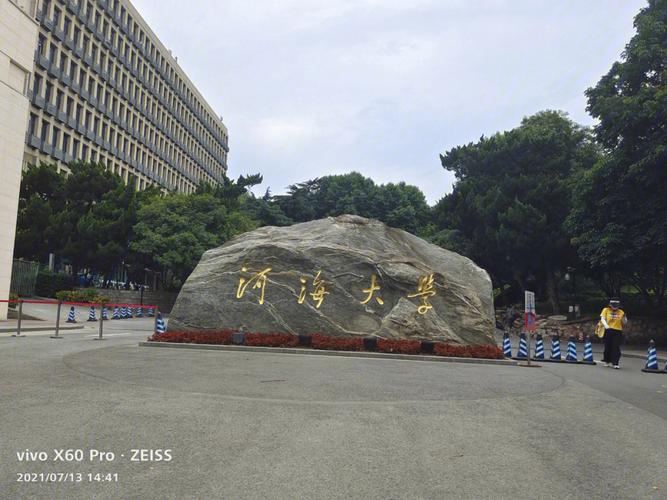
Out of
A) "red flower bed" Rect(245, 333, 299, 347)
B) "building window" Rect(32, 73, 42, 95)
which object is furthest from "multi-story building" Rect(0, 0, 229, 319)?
"red flower bed" Rect(245, 333, 299, 347)

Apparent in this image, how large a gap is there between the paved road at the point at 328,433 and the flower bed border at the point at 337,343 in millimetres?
4810

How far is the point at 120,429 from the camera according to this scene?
5.39 m

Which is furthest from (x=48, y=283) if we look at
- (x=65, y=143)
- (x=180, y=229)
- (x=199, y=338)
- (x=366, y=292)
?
(x=366, y=292)

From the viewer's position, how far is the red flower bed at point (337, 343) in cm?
1495

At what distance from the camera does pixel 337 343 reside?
15062 mm

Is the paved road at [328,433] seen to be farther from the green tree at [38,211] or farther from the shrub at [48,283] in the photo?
the green tree at [38,211]

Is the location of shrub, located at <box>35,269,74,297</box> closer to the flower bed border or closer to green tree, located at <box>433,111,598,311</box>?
the flower bed border

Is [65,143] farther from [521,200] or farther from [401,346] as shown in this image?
[401,346]

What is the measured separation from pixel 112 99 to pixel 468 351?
54.3m

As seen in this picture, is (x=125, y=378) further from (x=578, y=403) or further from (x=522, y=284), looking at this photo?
(x=522, y=284)

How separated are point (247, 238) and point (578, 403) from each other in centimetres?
1292

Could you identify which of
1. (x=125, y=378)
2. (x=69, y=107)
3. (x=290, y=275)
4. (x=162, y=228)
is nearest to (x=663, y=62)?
(x=290, y=275)

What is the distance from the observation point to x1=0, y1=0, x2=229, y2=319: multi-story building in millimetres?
23031

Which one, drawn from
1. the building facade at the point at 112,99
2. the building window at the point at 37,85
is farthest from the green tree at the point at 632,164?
the building window at the point at 37,85
